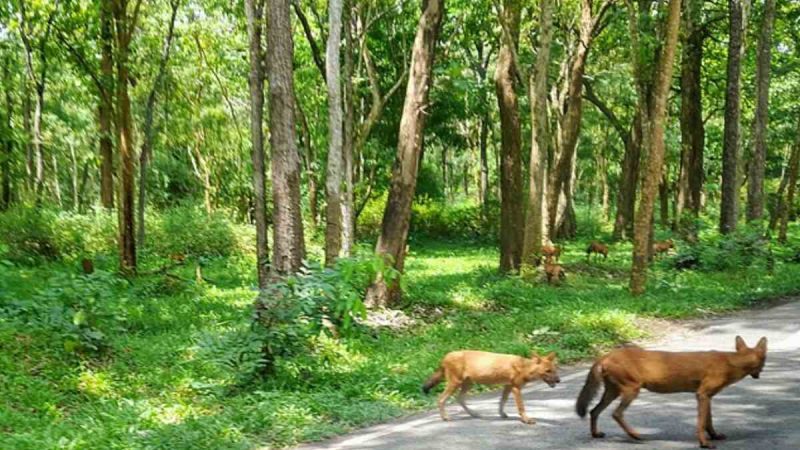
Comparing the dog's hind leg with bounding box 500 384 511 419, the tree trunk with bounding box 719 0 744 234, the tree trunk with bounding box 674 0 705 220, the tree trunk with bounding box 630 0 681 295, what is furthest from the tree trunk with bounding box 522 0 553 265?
the dog's hind leg with bounding box 500 384 511 419

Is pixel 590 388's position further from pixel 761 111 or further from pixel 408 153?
pixel 761 111

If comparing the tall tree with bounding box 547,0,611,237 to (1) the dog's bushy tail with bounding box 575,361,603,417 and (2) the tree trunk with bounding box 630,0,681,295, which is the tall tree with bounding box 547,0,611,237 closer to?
(2) the tree trunk with bounding box 630,0,681,295

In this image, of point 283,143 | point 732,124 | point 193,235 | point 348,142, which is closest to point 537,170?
point 348,142

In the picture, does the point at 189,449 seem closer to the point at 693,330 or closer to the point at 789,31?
the point at 693,330

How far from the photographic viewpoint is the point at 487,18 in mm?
23062

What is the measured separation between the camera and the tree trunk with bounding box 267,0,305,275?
9953mm

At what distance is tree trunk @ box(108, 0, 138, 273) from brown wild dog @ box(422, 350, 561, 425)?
11343 millimetres

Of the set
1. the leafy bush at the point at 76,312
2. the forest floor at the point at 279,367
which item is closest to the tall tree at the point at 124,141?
the forest floor at the point at 279,367

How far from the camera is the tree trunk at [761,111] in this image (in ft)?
65.0

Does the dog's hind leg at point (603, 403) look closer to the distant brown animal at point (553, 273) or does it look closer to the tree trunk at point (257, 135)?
the tree trunk at point (257, 135)

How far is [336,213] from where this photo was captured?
12.4 meters

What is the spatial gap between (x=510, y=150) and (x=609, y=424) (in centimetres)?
1233

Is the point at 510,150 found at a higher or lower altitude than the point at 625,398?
higher

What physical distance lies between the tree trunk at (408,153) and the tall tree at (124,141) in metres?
6.35
